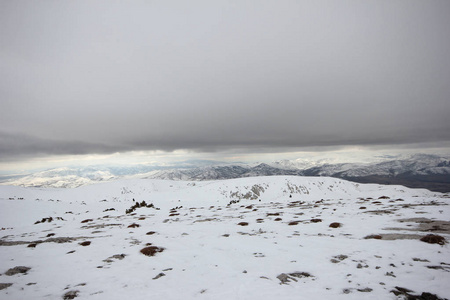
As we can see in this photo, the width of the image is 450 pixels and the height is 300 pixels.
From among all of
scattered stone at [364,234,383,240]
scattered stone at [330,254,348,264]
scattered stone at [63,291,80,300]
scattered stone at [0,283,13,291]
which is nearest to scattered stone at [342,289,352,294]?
scattered stone at [330,254,348,264]

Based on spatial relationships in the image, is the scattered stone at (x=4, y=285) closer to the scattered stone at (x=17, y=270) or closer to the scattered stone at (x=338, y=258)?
the scattered stone at (x=17, y=270)

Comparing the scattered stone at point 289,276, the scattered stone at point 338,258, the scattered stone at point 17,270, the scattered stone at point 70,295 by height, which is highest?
the scattered stone at point 70,295

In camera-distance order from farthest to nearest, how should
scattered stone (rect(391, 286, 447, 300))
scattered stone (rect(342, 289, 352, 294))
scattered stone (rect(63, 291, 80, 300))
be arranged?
scattered stone (rect(63, 291, 80, 300)), scattered stone (rect(342, 289, 352, 294)), scattered stone (rect(391, 286, 447, 300))

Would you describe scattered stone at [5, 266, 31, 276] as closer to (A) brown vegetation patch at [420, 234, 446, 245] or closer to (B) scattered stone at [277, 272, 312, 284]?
(B) scattered stone at [277, 272, 312, 284]

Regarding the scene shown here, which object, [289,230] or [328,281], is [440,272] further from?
[289,230]

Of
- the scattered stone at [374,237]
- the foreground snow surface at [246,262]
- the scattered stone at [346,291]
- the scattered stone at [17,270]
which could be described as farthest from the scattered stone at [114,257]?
the scattered stone at [374,237]

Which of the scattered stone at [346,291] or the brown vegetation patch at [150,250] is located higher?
the scattered stone at [346,291]

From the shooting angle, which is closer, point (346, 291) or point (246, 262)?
point (346, 291)

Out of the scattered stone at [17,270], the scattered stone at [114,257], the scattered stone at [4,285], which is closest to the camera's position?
the scattered stone at [4,285]

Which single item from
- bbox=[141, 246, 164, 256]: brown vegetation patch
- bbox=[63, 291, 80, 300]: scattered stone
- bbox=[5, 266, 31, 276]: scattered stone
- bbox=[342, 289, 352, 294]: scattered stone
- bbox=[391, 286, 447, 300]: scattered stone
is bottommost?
bbox=[141, 246, 164, 256]: brown vegetation patch

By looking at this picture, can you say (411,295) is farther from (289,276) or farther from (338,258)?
(289,276)

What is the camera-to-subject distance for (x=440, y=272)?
5.73 meters

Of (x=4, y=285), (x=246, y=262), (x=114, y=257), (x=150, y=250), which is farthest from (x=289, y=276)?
(x=4, y=285)

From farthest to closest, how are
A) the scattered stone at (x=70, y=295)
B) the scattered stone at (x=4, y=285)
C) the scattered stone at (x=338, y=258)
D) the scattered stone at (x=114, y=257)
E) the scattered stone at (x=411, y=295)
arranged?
the scattered stone at (x=114, y=257) → the scattered stone at (x=338, y=258) → the scattered stone at (x=4, y=285) → the scattered stone at (x=70, y=295) → the scattered stone at (x=411, y=295)
